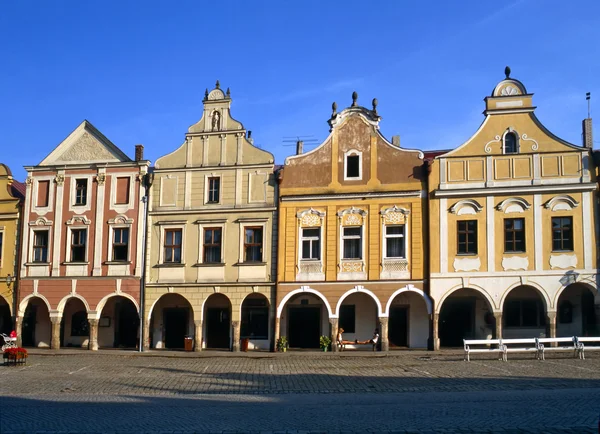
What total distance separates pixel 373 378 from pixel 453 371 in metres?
3.00

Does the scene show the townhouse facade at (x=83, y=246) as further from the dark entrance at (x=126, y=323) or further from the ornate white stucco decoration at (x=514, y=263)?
the ornate white stucco decoration at (x=514, y=263)

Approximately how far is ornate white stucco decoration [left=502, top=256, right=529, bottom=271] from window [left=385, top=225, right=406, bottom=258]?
4832mm

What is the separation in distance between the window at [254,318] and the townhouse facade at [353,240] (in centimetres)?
124

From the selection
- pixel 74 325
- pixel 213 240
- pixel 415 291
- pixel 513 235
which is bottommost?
pixel 74 325

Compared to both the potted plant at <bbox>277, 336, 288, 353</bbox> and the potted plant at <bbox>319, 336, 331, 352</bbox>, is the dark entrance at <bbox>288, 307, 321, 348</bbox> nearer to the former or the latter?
the potted plant at <bbox>277, 336, 288, 353</bbox>

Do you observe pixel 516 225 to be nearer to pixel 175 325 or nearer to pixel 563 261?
pixel 563 261

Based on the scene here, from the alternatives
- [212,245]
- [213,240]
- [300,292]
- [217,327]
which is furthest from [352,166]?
[217,327]

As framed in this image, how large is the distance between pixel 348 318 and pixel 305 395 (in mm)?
17151

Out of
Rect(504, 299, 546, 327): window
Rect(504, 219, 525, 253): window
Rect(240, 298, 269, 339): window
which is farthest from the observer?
Rect(240, 298, 269, 339): window

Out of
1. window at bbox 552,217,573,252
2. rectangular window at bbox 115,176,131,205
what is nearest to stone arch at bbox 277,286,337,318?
rectangular window at bbox 115,176,131,205

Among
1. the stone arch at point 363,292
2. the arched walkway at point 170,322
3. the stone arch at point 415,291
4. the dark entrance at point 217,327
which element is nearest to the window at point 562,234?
the stone arch at point 415,291

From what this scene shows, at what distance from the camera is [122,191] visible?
37.7 metres

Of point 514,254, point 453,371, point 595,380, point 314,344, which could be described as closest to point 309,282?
point 314,344

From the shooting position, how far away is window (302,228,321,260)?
1377 inches
